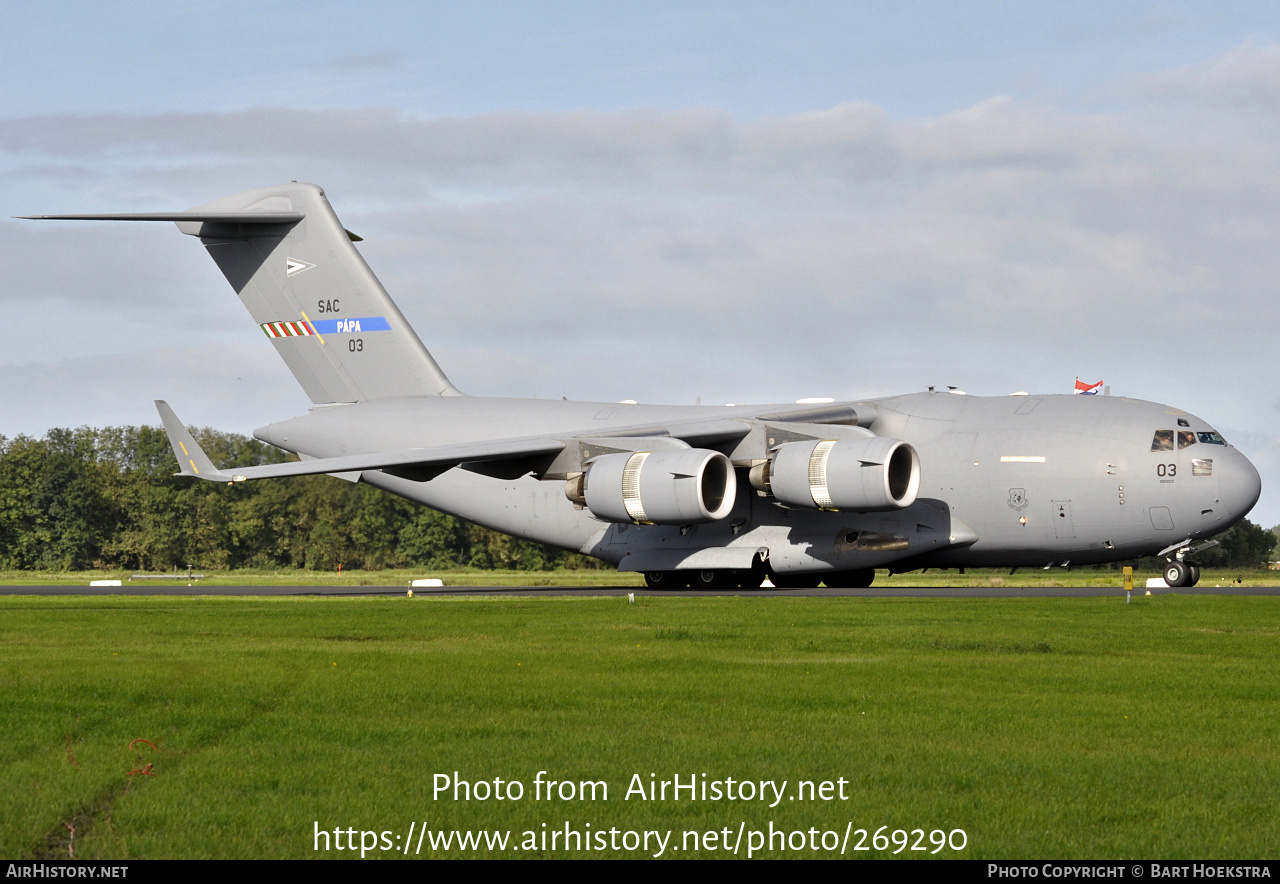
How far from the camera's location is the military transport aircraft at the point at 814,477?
2194 cm

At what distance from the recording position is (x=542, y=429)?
2641cm

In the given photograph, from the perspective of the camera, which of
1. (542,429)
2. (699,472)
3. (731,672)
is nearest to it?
(731,672)

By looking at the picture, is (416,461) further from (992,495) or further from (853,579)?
(992,495)

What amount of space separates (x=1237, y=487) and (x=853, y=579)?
6919 millimetres

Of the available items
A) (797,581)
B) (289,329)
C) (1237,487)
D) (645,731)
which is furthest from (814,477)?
(645,731)

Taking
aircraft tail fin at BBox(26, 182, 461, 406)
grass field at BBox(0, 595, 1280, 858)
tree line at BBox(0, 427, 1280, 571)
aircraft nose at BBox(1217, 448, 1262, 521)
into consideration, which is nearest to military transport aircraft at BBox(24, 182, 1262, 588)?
aircraft nose at BBox(1217, 448, 1262, 521)

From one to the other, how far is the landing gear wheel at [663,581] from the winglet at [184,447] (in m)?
8.17

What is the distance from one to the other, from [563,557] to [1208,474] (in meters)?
42.5

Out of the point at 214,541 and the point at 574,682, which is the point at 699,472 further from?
the point at 214,541

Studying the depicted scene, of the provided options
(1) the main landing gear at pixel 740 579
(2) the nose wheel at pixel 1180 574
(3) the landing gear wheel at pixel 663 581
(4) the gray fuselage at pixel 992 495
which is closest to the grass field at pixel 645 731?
(4) the gray fuselage at pixel 992 495

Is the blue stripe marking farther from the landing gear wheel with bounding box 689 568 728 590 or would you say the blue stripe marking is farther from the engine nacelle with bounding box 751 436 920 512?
the engine nacelle with bounding box 751 436 920 512

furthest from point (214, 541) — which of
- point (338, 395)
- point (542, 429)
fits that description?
point (542, 429)

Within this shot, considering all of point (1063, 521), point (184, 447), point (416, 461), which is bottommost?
point (1063, 521)

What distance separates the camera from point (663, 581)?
84.5 ft
